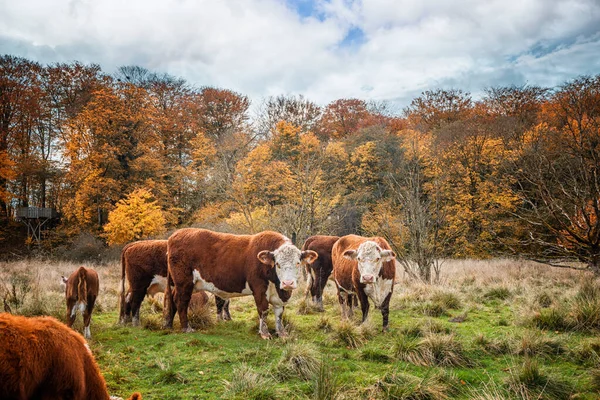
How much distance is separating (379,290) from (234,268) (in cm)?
294

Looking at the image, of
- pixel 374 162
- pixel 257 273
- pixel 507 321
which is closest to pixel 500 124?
pixel 374 162

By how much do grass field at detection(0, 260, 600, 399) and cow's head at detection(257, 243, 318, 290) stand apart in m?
1.02

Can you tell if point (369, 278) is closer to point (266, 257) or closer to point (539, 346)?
point (266, 257)

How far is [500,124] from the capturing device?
28688 mm

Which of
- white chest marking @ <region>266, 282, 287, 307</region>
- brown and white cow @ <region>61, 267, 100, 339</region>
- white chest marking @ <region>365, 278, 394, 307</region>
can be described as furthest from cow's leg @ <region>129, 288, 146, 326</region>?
white chest marking @ <region>365, 278, 394, 307</region>

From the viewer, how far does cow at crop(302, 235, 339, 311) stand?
34.4 feet

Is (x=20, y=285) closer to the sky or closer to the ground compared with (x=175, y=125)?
closer to the ground

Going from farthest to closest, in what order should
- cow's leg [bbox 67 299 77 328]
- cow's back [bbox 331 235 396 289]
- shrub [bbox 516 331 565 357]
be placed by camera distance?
cow's back [bbox 331 235 396 289] < cow's leg [bbox 67 299 77 328] < shrub [bbox 516 331 565 357]

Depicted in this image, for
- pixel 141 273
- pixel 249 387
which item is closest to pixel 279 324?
pixel 249 387

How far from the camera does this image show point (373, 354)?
18.9 feet

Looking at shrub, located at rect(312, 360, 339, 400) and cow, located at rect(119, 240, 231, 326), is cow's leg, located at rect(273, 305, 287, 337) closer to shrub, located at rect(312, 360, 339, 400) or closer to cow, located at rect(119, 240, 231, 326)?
cow, located at rect(119, 240, 231, 326)

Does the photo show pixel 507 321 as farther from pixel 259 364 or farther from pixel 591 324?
pixel 259 364

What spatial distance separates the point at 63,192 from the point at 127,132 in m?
6.21

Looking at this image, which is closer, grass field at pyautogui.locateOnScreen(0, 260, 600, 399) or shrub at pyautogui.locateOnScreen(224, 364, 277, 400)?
shrub at pyautogui.locateOnScreen(224, 364, 277, 400)
